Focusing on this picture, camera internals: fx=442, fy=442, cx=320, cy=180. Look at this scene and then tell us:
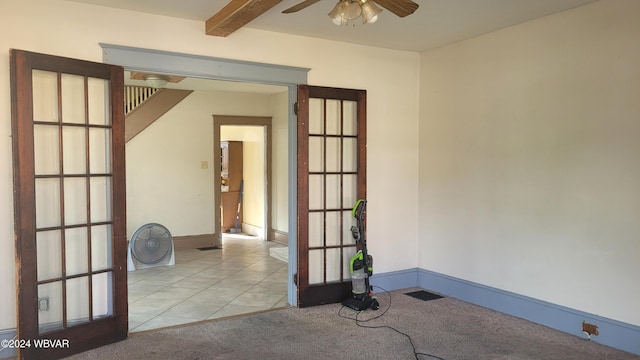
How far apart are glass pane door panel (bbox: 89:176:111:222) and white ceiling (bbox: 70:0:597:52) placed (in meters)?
1.39

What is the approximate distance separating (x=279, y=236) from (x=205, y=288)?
124 inches

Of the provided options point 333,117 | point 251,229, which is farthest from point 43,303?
point 251,229

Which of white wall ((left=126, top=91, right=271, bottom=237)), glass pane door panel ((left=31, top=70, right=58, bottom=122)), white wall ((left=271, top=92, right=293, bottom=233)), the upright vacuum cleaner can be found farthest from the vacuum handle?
white wall ((left=126, top=91, right=271, bottom=237))

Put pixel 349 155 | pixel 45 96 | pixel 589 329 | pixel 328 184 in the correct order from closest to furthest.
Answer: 1. pixel 45 96
2. pixel 589 329
3. pixel 328 184
4. pixel 349 155

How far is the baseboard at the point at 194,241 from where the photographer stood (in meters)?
7.55

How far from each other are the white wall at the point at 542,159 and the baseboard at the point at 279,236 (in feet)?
11.6

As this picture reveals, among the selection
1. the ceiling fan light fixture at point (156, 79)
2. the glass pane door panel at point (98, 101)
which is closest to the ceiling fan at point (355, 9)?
the glass pane door panel at point (98, 101)

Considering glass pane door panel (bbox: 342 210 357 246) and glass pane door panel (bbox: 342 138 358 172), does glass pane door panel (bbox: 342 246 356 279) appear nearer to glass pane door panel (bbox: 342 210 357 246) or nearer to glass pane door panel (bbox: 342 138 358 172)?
glass pane door panel (bbox: 342 210 357 246)

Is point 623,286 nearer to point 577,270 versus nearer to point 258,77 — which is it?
point 577,270

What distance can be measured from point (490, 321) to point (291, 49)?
3.17 meters

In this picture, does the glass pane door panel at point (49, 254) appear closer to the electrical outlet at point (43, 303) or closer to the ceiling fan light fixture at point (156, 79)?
the electrical outlet at point (43, 303)

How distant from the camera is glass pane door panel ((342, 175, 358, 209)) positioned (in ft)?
15.4

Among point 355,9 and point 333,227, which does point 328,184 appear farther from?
point 355,9

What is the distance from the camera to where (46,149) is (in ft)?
10.5
